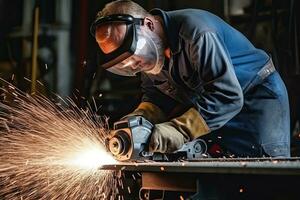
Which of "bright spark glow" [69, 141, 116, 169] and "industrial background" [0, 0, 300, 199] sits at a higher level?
"industrial background" [0, 0, 300, 199]

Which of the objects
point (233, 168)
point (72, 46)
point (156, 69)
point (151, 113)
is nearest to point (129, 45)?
point (156, 69)

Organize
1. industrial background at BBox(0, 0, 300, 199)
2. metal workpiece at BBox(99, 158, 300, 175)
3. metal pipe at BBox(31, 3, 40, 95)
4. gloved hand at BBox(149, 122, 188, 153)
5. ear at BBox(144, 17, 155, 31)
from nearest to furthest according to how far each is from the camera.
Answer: metal workpiece at BBox(99, 158, 300, 175) < gloved hand at BBox(149, 122, 188, 153) < ear at BBox(144, 17, 155, 31) < industrial background at BBox(0, 0, 300, 199) < metal pipe at BBox(31, 3, 40, 95)

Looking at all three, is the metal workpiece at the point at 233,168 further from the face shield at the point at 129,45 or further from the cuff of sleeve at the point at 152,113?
the cuff of sleeve at the point at 152,113

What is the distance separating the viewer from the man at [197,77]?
8.20ft

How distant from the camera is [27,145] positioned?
11.4 feet

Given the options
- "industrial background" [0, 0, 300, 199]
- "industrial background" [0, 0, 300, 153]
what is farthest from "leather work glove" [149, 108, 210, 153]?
"industrial background" [0, 0, 300, 153]

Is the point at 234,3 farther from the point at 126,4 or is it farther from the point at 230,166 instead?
the point at 230,166

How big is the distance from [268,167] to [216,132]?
53.7 inches

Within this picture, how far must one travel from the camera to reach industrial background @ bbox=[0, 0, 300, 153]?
453 centimetres

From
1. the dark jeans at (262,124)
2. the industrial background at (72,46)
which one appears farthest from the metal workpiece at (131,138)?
the industrial background at (72,46)

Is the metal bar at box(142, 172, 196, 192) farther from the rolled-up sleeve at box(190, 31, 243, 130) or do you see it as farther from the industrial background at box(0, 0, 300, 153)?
the industrial background at box(0, 0, 300, 153)

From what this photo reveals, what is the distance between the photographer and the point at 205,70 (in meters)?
2.56

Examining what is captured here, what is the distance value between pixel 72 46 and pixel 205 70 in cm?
283

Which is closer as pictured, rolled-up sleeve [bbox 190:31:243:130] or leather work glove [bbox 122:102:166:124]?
rolled-up sleeve [bbox 190:31:243:130]
